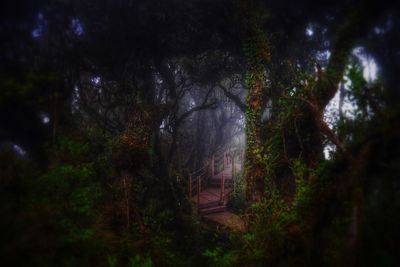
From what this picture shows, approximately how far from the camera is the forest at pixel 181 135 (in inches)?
203

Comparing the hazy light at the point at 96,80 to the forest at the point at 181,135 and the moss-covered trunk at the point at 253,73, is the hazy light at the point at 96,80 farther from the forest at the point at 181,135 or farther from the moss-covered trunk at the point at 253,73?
the moss-covered trunk at the point at 253,73

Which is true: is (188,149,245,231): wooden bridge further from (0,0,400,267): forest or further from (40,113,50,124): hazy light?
(40,113,50,124): hazy light

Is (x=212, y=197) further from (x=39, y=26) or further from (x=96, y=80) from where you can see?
(x=39, y=26)

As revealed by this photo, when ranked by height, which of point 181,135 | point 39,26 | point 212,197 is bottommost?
point 212,197

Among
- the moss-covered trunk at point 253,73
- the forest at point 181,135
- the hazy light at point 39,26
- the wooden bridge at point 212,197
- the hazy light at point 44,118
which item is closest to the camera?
the forest at point 181,135

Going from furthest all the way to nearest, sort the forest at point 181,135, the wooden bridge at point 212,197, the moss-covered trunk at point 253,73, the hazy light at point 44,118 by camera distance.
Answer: the wooden bridge at point 212,197, the moss-covered trunk at point 253,73, the hazy light at point 44,118, the forest at point 181,135

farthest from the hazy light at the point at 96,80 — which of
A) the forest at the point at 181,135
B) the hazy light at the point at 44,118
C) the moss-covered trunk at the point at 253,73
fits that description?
the moss-covered trunk at the point at 253,73

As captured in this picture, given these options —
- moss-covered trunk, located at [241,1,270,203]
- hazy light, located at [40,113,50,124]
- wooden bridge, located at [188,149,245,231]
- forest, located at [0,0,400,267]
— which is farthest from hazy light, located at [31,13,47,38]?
wooden bridge, located at [188,149,245,231]

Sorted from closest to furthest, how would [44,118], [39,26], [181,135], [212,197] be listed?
[44,118] → [39,26] → [212,197] → [181,135]

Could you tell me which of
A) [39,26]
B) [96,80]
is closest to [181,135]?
[96,80]

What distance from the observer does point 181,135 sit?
58.7 feet

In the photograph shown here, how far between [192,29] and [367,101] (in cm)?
928

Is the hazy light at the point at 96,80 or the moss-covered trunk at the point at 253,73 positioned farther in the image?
the hazy light at the point at 96,80

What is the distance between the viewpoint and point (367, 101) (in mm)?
5203
